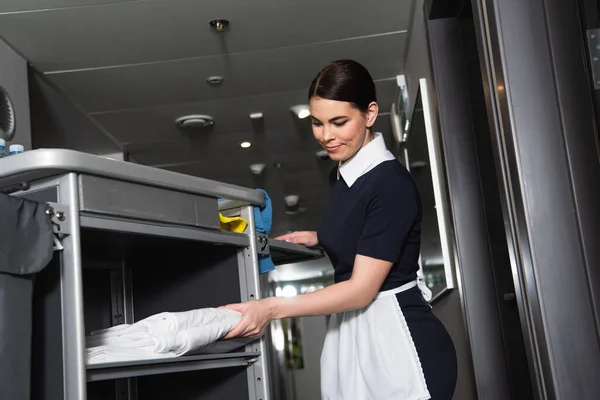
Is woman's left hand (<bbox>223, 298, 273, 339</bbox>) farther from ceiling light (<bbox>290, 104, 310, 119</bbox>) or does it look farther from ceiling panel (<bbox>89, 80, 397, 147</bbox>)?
ceiling light (<bbox>290, 104, 310, 119</bbox>)

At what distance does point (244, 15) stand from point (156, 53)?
2.04 ft

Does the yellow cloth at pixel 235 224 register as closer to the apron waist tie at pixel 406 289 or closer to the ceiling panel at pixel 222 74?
the apron waist tie at pixel 406 289

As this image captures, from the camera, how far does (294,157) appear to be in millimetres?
6129

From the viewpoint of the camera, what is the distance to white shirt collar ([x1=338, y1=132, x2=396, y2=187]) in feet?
5.30

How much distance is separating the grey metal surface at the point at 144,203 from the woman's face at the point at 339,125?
1.02 feet

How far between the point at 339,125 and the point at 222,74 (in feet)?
9.01

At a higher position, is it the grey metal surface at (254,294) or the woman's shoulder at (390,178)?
the woman's shoulder at (390,178)

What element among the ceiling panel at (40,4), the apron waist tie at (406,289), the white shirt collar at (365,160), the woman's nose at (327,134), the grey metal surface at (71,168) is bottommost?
the apron waist tie at (406,289)

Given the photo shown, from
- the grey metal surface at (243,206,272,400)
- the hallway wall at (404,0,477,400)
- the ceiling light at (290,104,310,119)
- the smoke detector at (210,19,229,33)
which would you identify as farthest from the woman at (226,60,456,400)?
the ceiling light at (290,104,310,119)

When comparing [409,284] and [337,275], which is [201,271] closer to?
[337,275]

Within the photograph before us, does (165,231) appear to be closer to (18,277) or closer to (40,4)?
(18,277)

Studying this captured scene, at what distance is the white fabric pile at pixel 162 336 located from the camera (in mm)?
1276

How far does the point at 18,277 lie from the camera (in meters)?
1.10

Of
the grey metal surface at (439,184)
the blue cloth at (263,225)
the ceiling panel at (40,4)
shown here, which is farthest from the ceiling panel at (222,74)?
the blue cloth at (263,225)
